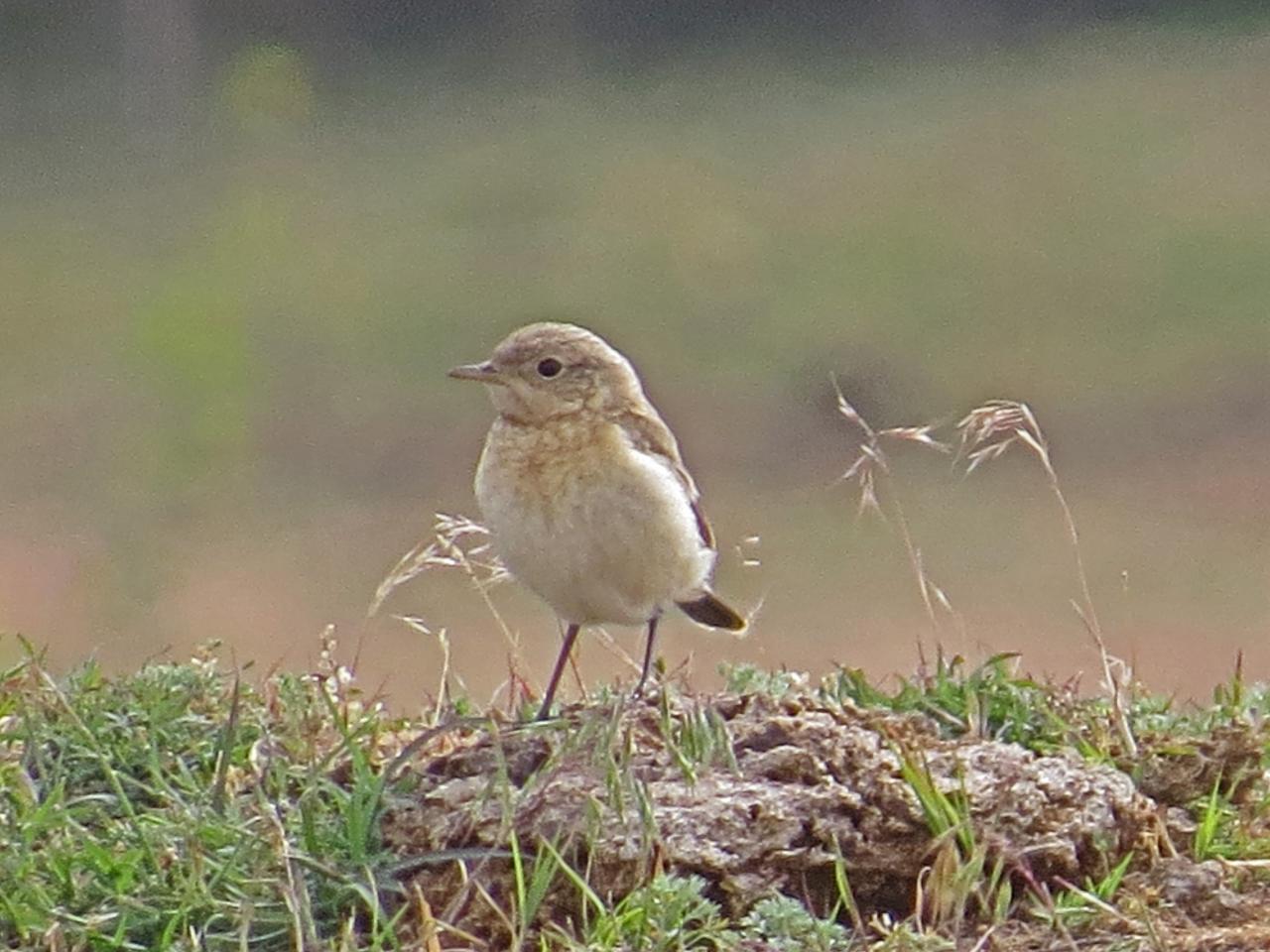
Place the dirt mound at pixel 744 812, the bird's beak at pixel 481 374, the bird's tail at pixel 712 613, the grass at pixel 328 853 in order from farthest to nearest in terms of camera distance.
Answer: the bird's tail at pixel 712 613 → the bird's beak at pixel 481 374 → the dirt mound at pixel 744 812 → the grass at pixel 328 853

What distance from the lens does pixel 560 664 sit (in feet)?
20.1

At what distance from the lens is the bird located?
578cm

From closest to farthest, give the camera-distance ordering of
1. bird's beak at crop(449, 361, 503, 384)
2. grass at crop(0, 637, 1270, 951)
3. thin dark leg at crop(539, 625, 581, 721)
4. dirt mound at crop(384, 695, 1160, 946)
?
grass at crop(0, 637, 1270, 951)
dirt mound at crop(384, 695, 1160, 946)
thin dark leg at crop(539, 625, 581, 721)
bird's beak at crop(449, 361, 503, 384)

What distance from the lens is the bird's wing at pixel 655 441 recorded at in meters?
6.11

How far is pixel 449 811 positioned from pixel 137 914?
0.62 metres

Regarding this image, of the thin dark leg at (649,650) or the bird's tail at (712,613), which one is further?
the bird's tail at (712,613)

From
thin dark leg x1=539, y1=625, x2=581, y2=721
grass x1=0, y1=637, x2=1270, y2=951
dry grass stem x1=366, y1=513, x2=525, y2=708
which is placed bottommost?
grass x1=0, y1=637, x2=1270, y2=951

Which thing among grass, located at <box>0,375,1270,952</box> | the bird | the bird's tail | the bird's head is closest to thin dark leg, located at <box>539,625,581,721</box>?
the bird

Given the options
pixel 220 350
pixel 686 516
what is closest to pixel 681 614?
pixel 686 516

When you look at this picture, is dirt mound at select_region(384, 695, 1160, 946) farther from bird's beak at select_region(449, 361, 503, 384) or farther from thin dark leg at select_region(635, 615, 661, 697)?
bird's beak at select_region(449, 361, 503, 384)

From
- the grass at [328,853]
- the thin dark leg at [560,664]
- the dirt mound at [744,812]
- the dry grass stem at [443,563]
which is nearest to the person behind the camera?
the grass at [328,853]

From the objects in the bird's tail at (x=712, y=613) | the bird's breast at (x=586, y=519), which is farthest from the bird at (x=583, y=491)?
the bird's tail at (x=712, y=613)

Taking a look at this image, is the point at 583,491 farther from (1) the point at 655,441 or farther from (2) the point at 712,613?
(2) the point at 712,613

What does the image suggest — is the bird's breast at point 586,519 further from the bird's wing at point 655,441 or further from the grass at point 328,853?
the grass at point 328,853
